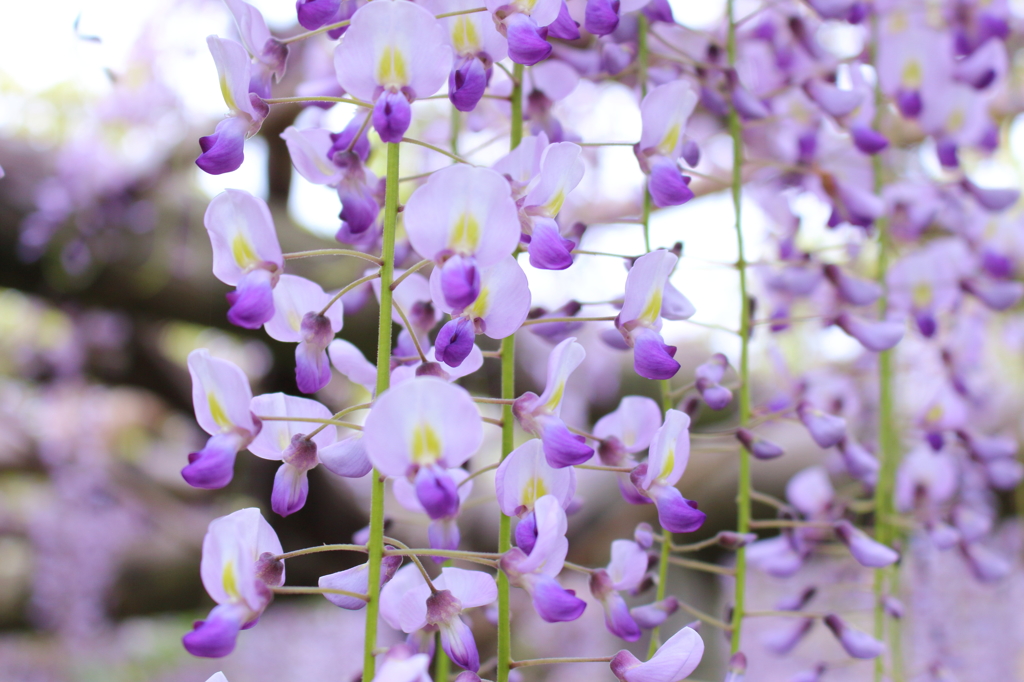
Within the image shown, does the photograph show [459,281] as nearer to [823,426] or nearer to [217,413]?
[217,413]

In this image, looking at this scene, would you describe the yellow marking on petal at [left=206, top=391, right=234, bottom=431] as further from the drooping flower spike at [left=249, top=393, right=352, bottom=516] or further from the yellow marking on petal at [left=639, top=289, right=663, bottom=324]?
the yellow marking on petal at [left=639, top=289, right=663, bottom=324]

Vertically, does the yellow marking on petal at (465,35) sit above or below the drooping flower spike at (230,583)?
above

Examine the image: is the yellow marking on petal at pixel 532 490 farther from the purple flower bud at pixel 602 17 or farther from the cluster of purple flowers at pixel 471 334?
the purple flower bud at pixel 602 17

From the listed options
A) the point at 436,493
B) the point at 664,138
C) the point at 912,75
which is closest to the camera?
the point at 436,493

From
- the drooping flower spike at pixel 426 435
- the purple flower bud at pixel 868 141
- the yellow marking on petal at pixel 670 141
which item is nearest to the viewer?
the drooping flower spike at pixel 426 435

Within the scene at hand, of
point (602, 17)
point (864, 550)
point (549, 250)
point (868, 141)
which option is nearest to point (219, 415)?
point (549, 250)

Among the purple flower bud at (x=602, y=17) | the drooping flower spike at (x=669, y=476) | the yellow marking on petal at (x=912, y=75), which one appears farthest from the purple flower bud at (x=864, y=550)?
the yellow marking on petal at (x=912, y=75)
